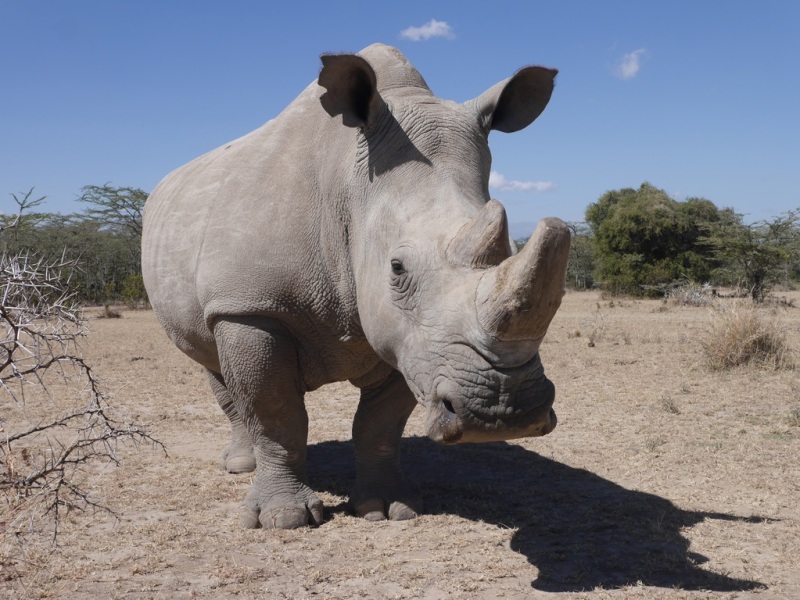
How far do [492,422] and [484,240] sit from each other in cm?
65

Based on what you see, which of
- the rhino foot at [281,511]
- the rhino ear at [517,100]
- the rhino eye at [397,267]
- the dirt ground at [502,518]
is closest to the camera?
the rhino eye at [397,267]

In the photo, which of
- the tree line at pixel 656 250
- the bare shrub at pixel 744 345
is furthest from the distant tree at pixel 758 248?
the bare shrub at pixel 744 345

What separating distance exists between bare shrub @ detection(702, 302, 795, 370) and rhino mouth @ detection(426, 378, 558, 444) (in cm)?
624

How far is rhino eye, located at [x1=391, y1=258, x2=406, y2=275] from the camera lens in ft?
10.6

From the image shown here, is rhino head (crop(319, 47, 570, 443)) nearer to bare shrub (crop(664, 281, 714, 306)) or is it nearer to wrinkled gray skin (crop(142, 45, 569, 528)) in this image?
wrinkled gray skin (crop(142, 45, 569, 528))

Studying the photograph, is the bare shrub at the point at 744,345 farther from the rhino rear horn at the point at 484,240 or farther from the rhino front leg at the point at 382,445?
the rhino rear horn at the point at 484,240

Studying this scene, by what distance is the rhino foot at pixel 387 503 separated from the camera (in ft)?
14.4

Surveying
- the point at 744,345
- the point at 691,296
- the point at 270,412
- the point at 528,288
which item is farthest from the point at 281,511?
the point at 691,296

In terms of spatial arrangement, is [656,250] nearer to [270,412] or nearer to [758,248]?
[758,248]

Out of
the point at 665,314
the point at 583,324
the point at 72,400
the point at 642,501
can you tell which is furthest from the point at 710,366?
the point at 665,314

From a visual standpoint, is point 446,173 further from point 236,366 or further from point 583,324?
point 583,324

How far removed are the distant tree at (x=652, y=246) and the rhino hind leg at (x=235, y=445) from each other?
17.1m

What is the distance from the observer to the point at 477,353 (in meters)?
2.86

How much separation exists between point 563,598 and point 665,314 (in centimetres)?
1369
